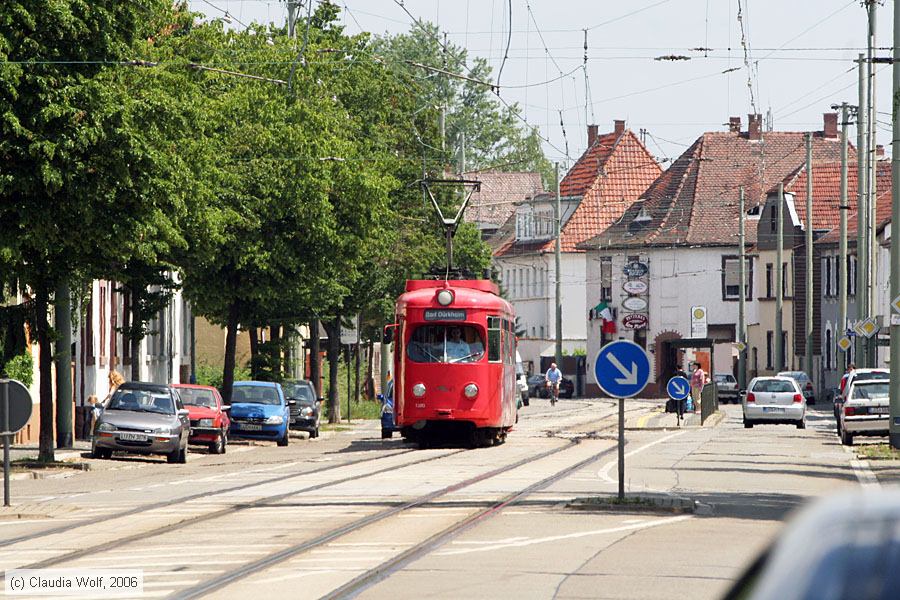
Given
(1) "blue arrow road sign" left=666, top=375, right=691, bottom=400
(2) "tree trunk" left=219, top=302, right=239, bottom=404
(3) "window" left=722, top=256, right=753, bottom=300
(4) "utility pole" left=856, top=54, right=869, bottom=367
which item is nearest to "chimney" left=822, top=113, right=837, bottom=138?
(3) "window" left=722, top=256, right=753, bottom=300

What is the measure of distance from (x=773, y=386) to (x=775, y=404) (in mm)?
890

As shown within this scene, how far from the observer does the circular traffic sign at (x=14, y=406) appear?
19609 mm

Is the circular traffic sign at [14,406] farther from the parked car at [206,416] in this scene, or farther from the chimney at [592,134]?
the chimney at [592,134]

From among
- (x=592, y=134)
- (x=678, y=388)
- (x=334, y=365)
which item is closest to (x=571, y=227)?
(x=592, y=134)

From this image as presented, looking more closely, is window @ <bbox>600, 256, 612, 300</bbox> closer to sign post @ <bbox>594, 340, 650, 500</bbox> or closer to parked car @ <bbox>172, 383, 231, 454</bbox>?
parked car @ <bbox>172, 383, 231, 454</bbox>

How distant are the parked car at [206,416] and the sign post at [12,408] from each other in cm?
1731

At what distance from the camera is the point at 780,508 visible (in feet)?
64.1

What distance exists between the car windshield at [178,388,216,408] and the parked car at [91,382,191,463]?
403cm

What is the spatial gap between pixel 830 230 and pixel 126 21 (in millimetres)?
68323

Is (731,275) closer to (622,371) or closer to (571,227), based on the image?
(571,227)

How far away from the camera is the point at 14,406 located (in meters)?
19.8

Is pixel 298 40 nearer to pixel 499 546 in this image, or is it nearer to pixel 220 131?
pixel 220 131

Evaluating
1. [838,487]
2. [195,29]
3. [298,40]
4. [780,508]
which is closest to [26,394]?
[780,508]

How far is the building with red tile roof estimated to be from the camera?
359 ft
